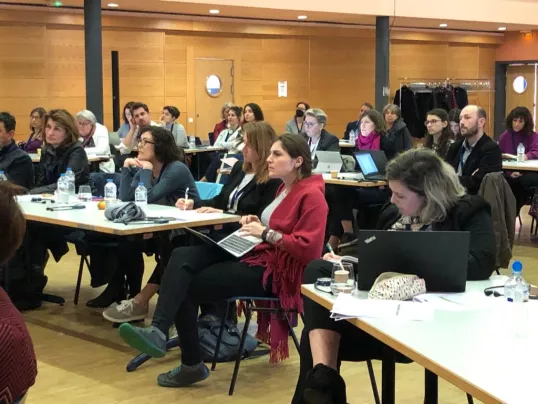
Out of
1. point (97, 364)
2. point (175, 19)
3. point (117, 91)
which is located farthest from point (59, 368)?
point (175, 19)

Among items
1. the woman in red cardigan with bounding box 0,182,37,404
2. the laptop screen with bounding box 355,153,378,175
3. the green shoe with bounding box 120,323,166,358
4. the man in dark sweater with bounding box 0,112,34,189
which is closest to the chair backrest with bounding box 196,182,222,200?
the man in dark sweater with bounding box 0,112,34,189

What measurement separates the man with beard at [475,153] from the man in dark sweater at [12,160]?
3590 millimetres

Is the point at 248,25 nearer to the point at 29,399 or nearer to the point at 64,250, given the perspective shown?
the point at 64,250

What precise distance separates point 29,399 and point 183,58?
418 inches

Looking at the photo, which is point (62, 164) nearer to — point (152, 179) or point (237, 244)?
point (152, 179)

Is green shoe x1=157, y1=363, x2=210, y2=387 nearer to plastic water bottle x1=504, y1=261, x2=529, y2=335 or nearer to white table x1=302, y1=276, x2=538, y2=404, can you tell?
white table x1=302, y1=276, x2=538, y2=404

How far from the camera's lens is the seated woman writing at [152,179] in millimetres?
5484

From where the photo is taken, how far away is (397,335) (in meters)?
2.53

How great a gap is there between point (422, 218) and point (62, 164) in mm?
3662

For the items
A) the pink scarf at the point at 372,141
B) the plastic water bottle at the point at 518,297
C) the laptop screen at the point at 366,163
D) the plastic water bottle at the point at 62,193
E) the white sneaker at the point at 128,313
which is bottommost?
the white sneaker at the point at 128,313

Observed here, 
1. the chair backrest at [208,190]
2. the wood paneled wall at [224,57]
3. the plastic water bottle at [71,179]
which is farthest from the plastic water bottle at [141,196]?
the wood paneled wall at [224,57]

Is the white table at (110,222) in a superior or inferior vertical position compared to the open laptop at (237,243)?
superior

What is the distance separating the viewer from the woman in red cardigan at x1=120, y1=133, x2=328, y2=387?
406 cm

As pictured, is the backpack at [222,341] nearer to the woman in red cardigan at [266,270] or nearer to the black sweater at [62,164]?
the woman in red cardigan at [266,270]
